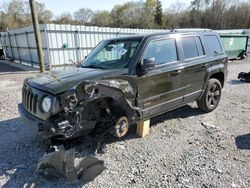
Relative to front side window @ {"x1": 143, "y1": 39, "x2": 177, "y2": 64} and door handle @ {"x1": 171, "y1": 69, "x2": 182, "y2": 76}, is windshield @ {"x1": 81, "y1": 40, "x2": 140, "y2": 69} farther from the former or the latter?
door handle @ {"x1": 171, "y1": 69, "x2": 182, "y2": 76}

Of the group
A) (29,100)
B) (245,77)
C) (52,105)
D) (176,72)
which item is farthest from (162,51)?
(245,77)

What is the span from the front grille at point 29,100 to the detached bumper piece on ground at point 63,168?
2.57ft

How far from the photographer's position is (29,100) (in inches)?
143

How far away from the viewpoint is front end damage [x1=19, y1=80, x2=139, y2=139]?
3148mm

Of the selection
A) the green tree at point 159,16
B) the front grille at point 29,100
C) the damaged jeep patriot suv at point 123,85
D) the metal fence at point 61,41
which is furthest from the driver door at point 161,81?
the green tree at point 159,16

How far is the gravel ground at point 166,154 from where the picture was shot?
10.5 ft

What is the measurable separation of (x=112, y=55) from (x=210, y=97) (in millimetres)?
2897

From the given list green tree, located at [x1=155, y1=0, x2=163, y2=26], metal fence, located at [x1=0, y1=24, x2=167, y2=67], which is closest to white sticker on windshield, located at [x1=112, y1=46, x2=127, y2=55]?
metal fence, located at [x1=0, y1=24, x2=167, y2=67]

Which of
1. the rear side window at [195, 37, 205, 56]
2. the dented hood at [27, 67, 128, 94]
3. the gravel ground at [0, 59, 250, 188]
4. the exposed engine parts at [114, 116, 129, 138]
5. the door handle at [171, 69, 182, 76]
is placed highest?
the rear side window at [195, 37, 205, 56]

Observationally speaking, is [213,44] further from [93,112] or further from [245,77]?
[245,77]

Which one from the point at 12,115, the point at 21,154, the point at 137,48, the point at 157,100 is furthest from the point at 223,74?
the point at 12,115

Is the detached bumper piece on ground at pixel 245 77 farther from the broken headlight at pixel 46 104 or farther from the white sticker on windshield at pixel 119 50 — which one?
the broken headlight at pixel 46 104

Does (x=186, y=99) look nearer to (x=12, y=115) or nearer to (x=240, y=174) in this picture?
(x=240, y=174)

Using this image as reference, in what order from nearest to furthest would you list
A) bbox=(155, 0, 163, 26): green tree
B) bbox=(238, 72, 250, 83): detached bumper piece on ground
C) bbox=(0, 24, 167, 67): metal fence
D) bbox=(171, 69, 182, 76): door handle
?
bbox=(171, 69, 182, 76): door handle, bbox=(238, 72, 250, 83): detached bumper piece on ground, bbox=(0, 24, 167, 67): metal fence, bbox=(155, 0, 163, 26): green tree
